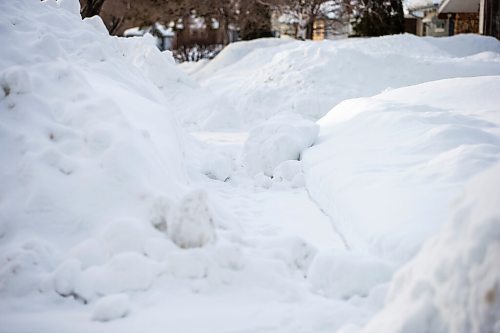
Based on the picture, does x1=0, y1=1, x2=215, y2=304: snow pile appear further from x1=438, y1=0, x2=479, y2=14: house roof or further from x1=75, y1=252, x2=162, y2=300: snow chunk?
x1=438, y1=0, x2=479, y2=14: house roof

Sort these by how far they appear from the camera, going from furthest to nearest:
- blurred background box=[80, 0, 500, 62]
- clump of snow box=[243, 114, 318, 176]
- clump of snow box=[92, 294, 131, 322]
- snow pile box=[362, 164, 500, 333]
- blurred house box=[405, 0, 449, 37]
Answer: blurred house box=[405, 0, 449, 37] < blurred background box=[80, 0, 500, 62] < clump of snow box=[243, 114, 318, 176] < clump of snow box=[92, 294, 131, 322] < snow pile box=[362, 164, 500, 333]

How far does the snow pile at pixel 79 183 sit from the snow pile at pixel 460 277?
1.48 meters

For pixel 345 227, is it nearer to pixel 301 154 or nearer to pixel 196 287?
pixel 196 287

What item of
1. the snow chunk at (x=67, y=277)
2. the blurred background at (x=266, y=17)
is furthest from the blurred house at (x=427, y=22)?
the snow chunk at (x=67, y=277)

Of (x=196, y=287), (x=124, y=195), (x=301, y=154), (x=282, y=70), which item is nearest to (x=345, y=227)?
(x=196, y=287)

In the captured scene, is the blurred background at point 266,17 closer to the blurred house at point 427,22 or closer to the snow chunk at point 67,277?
the blurred house at point 427,22

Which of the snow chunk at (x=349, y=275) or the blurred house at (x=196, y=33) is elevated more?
the blurred house at (x=196, y=33)

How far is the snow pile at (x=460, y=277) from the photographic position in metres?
1.66

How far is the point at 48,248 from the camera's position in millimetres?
3184

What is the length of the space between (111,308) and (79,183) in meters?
1.14

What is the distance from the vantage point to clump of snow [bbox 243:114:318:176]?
20.4 feet

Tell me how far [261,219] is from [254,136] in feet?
8.02

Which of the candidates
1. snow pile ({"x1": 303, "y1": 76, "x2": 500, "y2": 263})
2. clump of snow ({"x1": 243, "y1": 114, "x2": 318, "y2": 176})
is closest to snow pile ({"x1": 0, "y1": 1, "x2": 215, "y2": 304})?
snow pile ({"x1": 303, "y1": 76, "x2": 500, "y2": 263})

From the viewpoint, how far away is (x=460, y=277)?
176 cm
